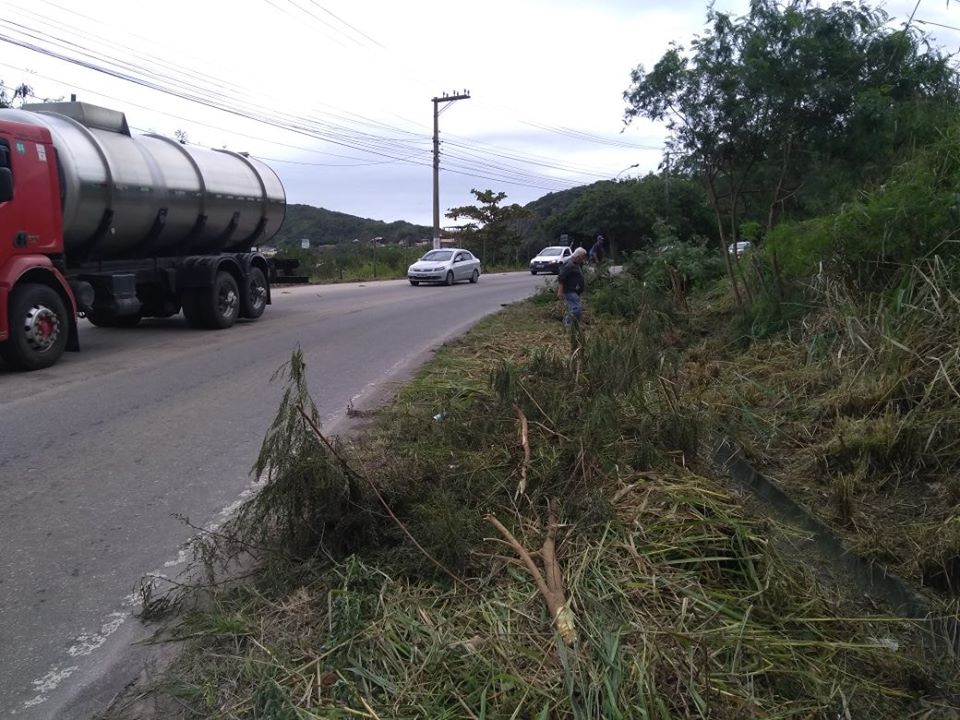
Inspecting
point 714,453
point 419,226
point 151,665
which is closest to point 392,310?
point 714,453

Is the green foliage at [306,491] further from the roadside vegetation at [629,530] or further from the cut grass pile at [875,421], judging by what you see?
the cut grass pile at [875,421]

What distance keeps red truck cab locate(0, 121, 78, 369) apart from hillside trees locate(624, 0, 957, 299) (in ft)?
26.8

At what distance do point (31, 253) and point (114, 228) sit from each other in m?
2.06

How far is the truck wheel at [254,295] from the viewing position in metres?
16.3

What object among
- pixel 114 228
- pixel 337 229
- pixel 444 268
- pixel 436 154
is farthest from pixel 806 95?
pixel 337 229

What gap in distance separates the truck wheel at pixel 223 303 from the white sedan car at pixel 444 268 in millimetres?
15067

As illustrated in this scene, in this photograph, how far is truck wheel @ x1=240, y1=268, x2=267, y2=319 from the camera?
641 inches

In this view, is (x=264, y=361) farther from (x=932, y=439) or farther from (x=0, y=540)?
(x=932, y=439)

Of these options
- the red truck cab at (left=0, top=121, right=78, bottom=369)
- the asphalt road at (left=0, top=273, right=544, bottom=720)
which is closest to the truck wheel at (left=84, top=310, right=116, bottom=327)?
the asphalt road at (left=0, top=273, right=544, bottom=720)

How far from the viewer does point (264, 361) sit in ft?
37.6

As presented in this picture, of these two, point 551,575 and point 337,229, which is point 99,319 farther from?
point 337,229

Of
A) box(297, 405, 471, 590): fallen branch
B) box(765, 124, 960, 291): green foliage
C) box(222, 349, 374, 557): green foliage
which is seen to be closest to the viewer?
box(297, 405, 471, 590): fallen branch

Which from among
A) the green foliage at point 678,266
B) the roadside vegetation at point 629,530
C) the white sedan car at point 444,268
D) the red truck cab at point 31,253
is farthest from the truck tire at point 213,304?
the white sedan car at point 444,268

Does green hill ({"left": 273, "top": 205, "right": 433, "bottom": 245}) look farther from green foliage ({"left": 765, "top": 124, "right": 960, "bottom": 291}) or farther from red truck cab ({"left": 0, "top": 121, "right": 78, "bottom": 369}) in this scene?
green foliage ({"left": 765, "top": 124, "right": 960, "bottom": 291})
